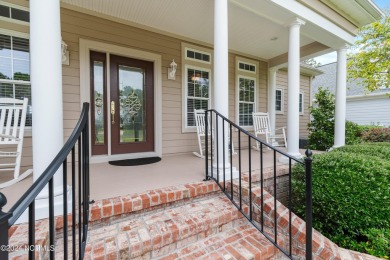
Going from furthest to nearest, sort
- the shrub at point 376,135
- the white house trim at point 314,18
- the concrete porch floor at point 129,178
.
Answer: the shrub at point 376,135, the white house trim at point 314,18, the concrete porch floor at point 129,178

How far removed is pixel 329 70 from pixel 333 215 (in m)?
17.5

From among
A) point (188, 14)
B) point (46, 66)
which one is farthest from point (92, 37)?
point (46, 66)

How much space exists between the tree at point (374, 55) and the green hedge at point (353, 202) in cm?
726

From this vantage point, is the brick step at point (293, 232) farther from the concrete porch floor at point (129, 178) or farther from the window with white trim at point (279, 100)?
the window with white trim at point (279, 100)

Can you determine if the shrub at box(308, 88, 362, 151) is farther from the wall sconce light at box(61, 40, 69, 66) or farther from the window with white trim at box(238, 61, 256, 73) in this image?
the wall sconce light at box(61, 40, 69, 66)

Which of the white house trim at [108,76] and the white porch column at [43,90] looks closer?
the white porch column at [43,90]

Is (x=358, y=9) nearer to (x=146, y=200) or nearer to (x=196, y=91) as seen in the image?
(x=196, y=91)

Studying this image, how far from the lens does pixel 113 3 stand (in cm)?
305

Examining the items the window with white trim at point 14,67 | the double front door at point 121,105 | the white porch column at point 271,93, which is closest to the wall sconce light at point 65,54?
the double front door at point 121,105

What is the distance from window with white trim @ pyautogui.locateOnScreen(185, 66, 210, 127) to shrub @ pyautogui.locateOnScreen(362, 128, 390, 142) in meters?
6.64

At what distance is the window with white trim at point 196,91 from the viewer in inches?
171

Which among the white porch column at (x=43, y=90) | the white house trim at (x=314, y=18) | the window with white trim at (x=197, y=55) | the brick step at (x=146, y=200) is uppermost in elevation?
the white house trim at (x=314, y=18)

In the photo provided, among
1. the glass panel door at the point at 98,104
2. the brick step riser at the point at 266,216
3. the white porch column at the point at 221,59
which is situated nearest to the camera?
the brick step riser at the point at 266,216

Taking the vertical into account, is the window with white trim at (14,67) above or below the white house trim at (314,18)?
below
